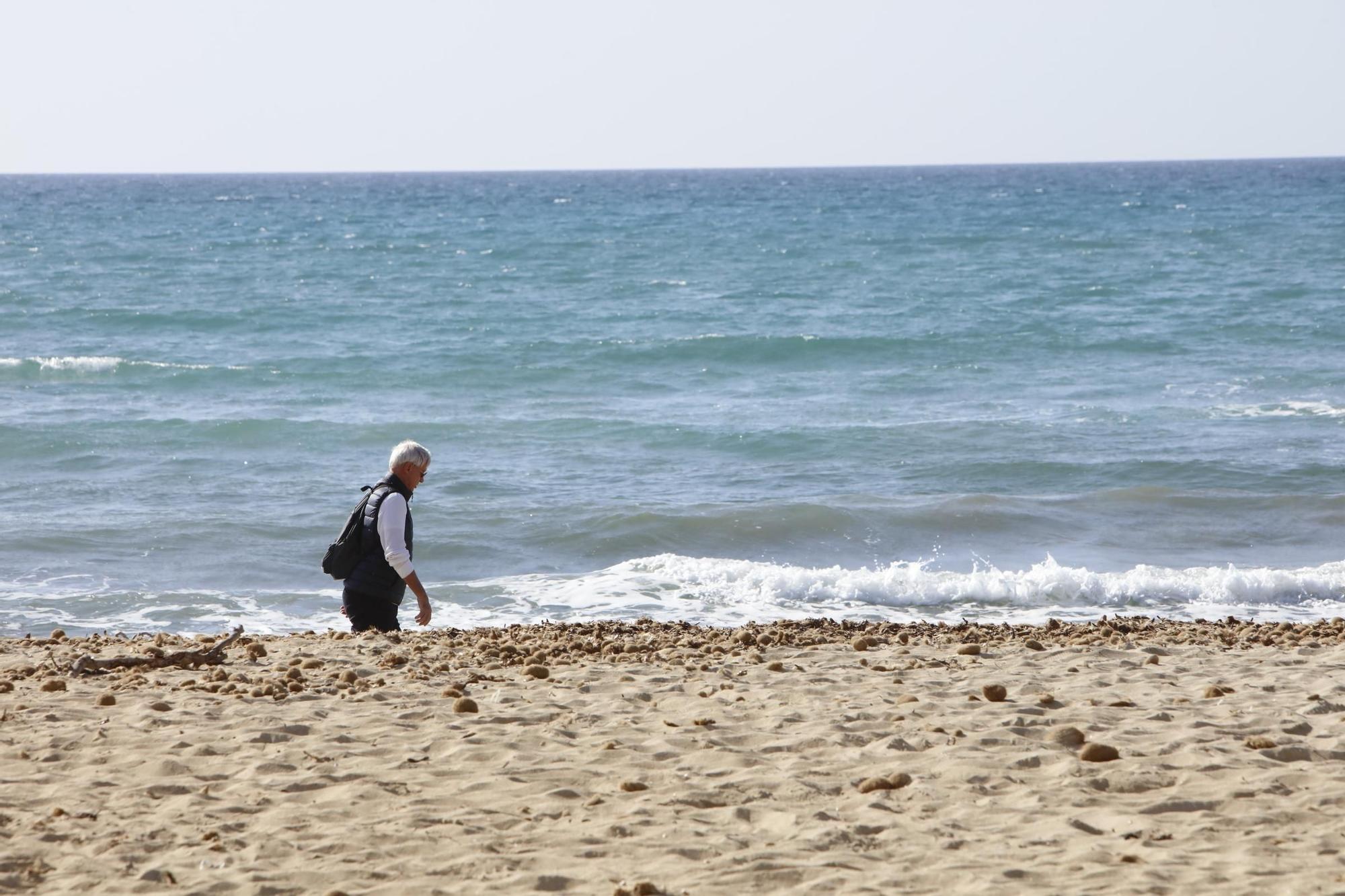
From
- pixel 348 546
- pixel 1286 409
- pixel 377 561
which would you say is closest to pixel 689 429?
pixel 1286 409

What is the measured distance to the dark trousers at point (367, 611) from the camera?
27.0ft

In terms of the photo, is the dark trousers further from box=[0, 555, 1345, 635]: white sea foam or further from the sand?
box=[0, 555, 1345, 635]: white sea foam

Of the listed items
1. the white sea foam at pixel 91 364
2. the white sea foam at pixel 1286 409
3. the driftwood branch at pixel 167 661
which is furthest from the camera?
the white sea foam at pixel 91 364

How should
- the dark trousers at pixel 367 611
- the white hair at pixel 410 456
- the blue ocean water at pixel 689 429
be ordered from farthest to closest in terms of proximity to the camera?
the blue ocean water at pixel 689 429
the dark trousers at pixel 367 611
the white hair at pixel 410 456

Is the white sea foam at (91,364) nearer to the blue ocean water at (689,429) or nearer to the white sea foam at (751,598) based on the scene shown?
the blue ocean water at (689,429)

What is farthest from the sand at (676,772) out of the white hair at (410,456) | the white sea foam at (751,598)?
the white sea foam at (751,598)

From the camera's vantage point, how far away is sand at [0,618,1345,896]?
4.43 m

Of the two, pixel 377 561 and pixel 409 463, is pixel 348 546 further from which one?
pixel 409 463

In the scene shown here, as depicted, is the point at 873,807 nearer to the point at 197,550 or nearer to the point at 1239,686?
the point at 1239,686

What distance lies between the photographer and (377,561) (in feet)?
26.1

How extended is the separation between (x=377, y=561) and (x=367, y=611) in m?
0.46

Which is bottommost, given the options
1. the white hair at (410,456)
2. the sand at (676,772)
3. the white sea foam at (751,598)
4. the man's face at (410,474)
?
the white sea foam at (751,598)

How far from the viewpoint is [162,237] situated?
51.2 metres

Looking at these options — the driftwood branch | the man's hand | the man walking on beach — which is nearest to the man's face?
the man walking on beach
